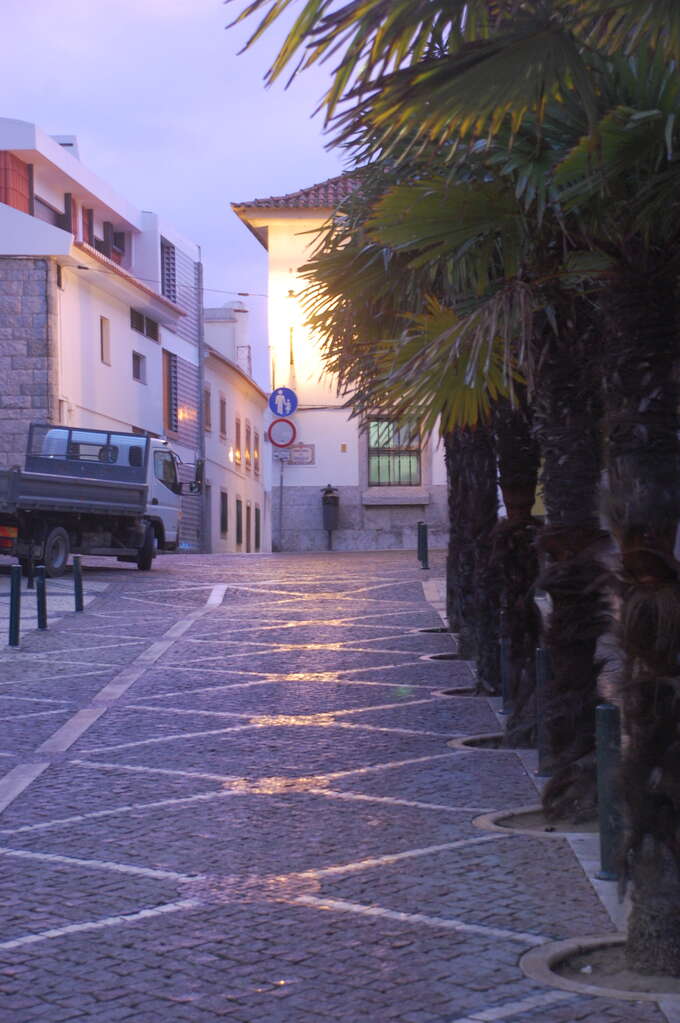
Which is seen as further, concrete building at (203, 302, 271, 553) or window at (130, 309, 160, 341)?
concrete building at (203, 302, 271, 553)

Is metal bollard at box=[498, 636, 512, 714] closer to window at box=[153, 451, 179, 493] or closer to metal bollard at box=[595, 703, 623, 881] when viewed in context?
metal bollard at box=[595, 703, 623, 881]

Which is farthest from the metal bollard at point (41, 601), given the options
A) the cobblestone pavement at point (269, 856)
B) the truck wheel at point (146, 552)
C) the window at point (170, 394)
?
the window at point (170, 394)

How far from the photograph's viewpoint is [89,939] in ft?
16.8

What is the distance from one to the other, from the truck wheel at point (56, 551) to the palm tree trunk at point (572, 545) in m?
17.4

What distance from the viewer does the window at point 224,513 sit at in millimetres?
48469

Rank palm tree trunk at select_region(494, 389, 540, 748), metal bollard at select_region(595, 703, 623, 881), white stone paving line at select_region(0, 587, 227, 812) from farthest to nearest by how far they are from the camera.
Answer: palm tree trunk at select_region(494, 389, 540, 748)
white stone paving line at select_region(0, 587, 227, 812)
metal bollard at select_region(595, 703, 623, 881)

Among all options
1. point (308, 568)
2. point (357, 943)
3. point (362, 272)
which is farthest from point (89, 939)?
point (308, 568)

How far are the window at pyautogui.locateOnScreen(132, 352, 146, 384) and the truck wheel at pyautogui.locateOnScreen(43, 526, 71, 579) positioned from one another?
15985 millimetres

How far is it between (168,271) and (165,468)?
1703 cm

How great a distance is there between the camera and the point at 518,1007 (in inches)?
173

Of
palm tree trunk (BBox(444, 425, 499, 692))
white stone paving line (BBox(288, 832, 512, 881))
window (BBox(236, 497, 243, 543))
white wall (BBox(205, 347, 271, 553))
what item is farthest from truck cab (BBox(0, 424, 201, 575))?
window (BBox(236, 497, 243, 543))

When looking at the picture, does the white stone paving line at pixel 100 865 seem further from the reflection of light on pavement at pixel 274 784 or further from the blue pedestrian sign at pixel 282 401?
the blue pedestrian sign at pixel 282 401

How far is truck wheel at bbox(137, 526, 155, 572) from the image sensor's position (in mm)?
26797

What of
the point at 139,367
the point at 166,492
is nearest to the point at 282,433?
the point at 166,492
